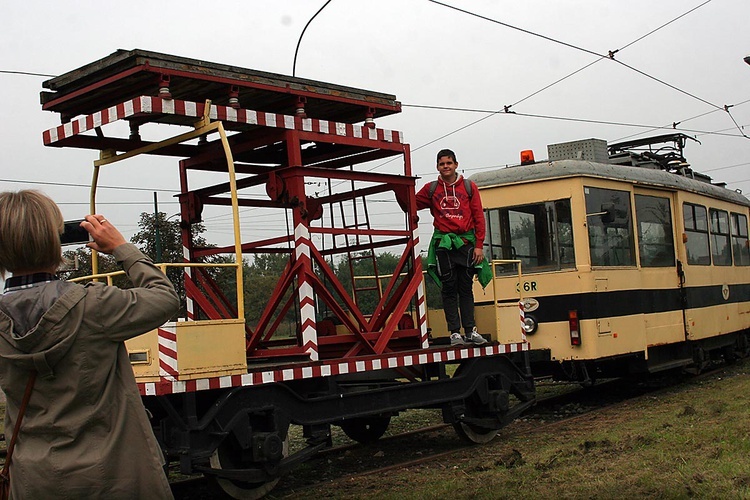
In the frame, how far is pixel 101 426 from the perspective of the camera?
2.86 m

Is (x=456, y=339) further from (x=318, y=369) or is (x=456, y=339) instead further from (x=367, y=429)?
(x=318, y=369)

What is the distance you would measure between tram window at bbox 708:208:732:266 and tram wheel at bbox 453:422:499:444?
6.97 meters

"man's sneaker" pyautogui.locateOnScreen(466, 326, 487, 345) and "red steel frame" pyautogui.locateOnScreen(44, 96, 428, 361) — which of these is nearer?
"red steel frame" pyautogui.locateOnScreen(44, 96, 428, 361)

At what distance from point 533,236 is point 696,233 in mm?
3874

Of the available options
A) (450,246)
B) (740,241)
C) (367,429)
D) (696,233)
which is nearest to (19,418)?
(450,246)

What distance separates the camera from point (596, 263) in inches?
458

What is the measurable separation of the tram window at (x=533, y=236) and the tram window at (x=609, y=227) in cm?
32

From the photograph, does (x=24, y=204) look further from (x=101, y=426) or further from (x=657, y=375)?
(x=657, y=375)

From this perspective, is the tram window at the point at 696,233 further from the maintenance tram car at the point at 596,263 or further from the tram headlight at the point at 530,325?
the tram headlight at the point at 530,325

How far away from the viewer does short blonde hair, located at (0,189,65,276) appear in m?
2.80

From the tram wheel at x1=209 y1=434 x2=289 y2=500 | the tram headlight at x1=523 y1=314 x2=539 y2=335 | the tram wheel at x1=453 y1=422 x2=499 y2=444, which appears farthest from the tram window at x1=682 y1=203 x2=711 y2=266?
the tram wheel at x1=209 y1=434 x2=289 y2=500

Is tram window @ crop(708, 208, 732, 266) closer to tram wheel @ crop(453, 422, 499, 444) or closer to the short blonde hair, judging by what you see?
tram wheel @ crop(453, 422, 499, 444)

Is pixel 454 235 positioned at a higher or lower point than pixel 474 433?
higher

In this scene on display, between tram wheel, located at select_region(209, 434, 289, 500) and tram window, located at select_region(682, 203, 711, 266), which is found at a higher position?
tram window, located at select_region(682, 203, 711, 266)
